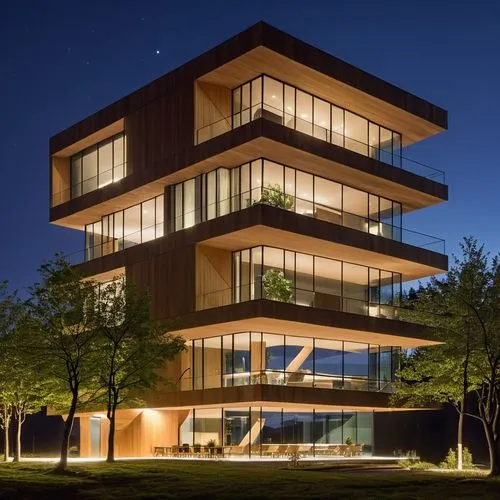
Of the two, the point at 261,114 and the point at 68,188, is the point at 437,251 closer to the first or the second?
the point at 261,114

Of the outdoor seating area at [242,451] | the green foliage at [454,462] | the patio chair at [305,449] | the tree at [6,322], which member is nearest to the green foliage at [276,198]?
the outdoor seating area at [242,451]

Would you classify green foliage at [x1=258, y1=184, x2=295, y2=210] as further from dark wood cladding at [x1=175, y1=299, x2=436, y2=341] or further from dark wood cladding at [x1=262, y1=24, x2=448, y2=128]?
dark wood cladding at [x1=262, y1=24, x2=448, y2=128]

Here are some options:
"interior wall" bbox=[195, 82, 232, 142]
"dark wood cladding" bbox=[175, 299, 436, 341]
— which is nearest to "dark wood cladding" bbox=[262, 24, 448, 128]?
"interior wall" bbox=[195, 82, 232, 142]

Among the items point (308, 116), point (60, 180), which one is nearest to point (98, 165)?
point (60, 180)

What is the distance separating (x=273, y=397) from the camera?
141ft

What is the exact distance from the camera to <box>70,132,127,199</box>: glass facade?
5475 centimetres

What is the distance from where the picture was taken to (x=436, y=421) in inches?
2221

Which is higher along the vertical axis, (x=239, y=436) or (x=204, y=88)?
(x=204, y=88)

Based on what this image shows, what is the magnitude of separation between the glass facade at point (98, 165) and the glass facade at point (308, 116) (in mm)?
10342

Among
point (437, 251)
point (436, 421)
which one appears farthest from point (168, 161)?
point (436, 421)

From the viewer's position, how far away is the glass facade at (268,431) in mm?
45625

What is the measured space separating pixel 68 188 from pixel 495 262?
32091 mm

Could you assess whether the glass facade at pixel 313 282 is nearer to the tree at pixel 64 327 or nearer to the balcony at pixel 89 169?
the tree at pixel 64 327

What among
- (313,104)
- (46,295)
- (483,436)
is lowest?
(483,436)
